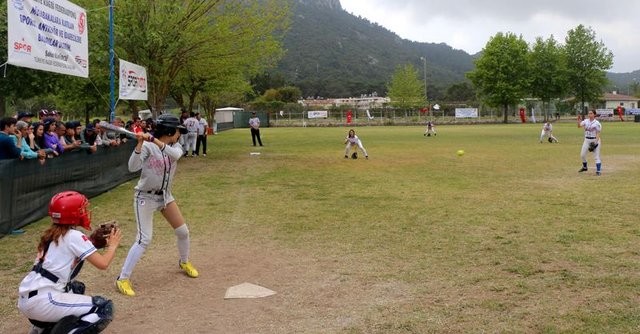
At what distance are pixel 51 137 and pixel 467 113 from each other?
2581 inches

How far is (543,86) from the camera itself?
243 ft

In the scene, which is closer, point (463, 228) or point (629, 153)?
point (463, 228)

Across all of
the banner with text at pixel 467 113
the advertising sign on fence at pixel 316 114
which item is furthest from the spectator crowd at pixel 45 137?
the banner with text at pixel 467 113

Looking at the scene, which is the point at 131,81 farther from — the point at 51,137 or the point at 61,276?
the point at 61,276

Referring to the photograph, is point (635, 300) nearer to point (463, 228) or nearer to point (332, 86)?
point (463, 228)

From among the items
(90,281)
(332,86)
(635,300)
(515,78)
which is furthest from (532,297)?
(332,86)

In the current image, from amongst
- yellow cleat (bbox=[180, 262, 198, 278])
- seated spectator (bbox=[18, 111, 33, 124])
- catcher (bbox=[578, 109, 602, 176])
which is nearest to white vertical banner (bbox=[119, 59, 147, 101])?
seated spectator (bbox=[18, 111, 33, 124])

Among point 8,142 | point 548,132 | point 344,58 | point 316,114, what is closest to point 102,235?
point 8,142

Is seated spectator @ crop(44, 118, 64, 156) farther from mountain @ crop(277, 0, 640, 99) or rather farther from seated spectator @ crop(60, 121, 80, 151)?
mountain @ crop(277, 0, 640, 99)

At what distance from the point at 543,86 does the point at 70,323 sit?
78530 mm

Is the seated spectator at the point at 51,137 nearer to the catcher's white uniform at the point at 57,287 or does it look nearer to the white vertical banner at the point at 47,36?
the white vertical banner at the point at 47,36

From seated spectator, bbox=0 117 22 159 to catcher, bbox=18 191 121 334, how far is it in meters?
5.89

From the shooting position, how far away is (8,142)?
868cm

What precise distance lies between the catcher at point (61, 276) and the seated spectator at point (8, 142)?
5.89 metres
